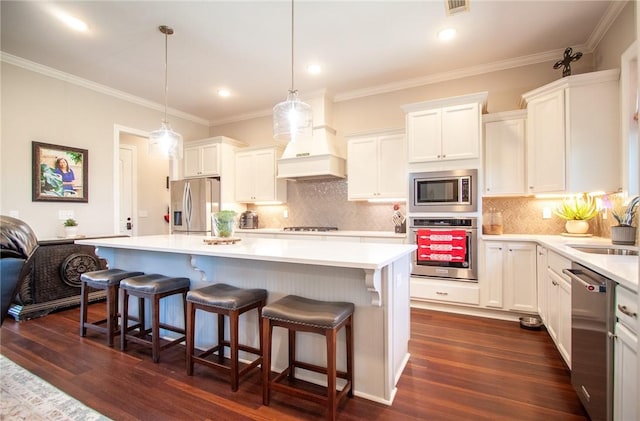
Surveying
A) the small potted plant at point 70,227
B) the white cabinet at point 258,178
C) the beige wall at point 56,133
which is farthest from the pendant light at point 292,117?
the beige wall at point 56,133

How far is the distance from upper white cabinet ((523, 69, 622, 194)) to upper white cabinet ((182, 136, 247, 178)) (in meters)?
4.44

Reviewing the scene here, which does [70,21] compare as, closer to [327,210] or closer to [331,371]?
[327,210]

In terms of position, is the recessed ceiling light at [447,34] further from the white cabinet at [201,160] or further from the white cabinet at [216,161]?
the white cabinet at [201,160]

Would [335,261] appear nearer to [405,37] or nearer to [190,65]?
[405,37]

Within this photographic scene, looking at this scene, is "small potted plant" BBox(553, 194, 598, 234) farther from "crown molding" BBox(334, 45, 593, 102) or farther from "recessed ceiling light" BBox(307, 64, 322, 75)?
"recessed ceiling light" BBox(307, 64, 322, 75)

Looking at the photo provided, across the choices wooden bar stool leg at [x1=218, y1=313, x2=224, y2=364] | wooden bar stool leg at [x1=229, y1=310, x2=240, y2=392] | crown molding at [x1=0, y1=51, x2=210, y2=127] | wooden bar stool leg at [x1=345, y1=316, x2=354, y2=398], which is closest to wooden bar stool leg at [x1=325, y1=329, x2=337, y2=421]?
wooden bar stool leg at [x1=345, y1=316, x2=354, y2=398]

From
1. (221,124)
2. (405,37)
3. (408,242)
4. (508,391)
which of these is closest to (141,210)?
(221,124)

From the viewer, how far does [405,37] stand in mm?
3111

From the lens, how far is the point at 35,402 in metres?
1.83

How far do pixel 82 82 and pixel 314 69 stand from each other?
126 inches

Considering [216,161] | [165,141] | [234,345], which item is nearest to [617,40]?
[234,345]

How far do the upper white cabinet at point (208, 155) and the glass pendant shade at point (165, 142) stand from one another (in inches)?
72.4

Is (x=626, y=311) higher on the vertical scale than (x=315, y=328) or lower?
higher

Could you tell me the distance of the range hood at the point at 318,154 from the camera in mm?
4293
